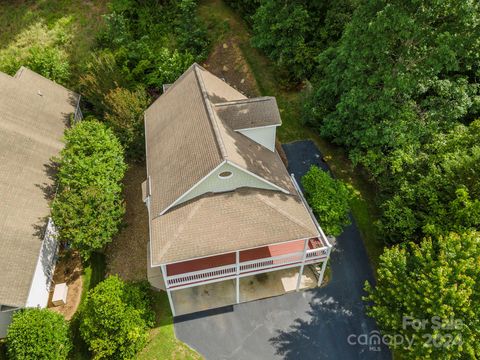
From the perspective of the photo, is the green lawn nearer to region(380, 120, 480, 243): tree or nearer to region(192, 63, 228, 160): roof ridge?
region(380, 120, 480, 243): tree

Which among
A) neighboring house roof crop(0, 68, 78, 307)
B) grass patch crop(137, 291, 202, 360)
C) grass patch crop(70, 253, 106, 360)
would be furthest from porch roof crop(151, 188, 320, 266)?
neighboring house roof crop(0, 68, 78, 307)

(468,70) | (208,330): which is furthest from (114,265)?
(468,70)

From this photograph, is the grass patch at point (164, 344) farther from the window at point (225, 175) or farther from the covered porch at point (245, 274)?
the window at point (225, 175)

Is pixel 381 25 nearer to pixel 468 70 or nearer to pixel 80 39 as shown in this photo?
pixel 468 70

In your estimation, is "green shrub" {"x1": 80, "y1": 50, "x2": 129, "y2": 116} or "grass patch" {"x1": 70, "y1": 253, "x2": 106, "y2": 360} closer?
"grass patch" {"x1": 70, "y1": 253, "x2": 106, "y2": 360}

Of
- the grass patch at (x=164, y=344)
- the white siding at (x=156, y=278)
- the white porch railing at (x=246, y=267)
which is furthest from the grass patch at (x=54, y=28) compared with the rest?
the grass patch at (x=164, y=344)

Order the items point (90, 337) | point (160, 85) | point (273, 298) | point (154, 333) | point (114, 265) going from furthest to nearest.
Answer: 1. point (160, 85)
2. point (114, 265)
3. point (273, 298)
4. point (154, 333)
5. point (90, 337)
